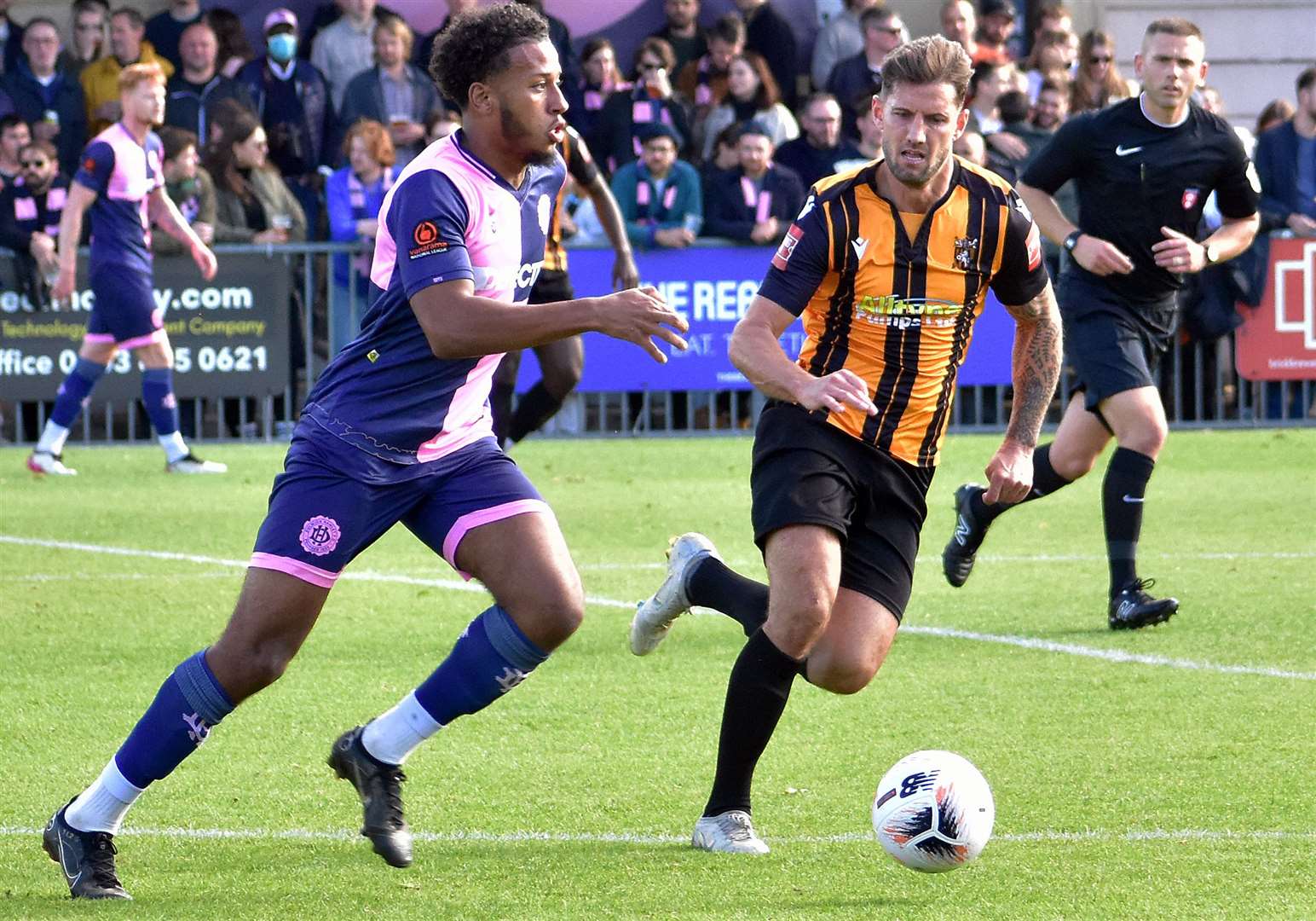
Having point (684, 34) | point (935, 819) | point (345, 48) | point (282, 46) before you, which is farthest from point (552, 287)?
point (684, 34)

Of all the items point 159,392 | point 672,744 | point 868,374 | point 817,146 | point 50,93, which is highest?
point 50,93

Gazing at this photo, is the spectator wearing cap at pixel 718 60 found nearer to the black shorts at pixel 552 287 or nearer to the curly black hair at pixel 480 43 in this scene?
the black shorts at pixel 552 287

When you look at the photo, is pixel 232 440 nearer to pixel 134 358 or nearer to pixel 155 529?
pixel 134 358

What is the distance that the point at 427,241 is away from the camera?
4641mm

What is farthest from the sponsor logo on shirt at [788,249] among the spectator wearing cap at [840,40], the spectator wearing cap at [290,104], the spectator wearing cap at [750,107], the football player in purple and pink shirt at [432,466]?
the spectator wearing cap at [840,40]

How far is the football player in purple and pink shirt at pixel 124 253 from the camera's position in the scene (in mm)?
12945

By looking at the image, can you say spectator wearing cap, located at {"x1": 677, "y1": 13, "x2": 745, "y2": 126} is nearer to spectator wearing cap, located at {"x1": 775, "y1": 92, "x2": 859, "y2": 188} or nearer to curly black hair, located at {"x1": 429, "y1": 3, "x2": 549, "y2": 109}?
spectator wearing cap, located at {"x1": 775, "y1": 92, "x2": 859, "y2": 188}

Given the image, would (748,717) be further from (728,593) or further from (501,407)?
(501,407)

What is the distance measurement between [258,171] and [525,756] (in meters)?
10.6

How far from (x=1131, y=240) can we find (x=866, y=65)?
868 cm

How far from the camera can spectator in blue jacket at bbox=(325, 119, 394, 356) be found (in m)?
15.1

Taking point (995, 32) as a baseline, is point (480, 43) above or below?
Answer: below

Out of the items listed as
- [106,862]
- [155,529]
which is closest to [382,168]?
[155,529]

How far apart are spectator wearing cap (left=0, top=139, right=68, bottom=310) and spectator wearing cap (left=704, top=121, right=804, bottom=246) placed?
499 cm
